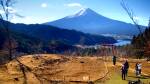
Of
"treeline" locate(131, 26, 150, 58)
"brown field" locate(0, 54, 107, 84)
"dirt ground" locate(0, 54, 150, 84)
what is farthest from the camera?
"brown field" locate(0, 54, 107, 84)

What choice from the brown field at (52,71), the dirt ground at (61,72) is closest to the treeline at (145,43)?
the dirt ground at (61,72)

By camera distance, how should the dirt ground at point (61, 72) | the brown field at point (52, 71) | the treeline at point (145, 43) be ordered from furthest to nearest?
1. the brown field at point (52, 71)
2. the dirt ground at point (61, 72)
3. the treeline at point (145, 43)

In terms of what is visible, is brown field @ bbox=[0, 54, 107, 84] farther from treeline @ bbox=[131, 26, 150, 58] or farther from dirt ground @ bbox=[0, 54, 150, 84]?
treeline @ bbox=[131, 26, 150, 58]

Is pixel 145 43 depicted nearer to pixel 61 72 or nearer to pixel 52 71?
pixel 61 72

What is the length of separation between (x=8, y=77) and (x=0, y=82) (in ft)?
7.94

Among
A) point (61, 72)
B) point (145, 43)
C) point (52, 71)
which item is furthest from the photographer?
point (52, 71)

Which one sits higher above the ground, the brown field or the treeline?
the treeline

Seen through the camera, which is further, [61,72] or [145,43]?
[61,72]

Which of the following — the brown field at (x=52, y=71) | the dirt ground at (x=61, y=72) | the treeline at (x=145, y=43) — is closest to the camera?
the treeline at (x=145, y=43)

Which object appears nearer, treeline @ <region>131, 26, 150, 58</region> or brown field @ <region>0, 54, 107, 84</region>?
treeline @ <region>131, 26, 150, 58</region>

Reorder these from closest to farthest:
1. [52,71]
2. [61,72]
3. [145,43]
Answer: [145,43] → [61,72] → [52,71]

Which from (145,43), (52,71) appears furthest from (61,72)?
(145,43)

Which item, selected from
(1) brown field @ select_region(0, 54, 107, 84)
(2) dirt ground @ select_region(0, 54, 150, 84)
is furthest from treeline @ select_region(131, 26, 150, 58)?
(1) brown field @ select_region(0, 54, 107, 84)

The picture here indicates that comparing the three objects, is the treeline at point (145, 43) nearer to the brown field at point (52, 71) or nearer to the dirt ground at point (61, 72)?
the dirt ground at point (61, 72)
